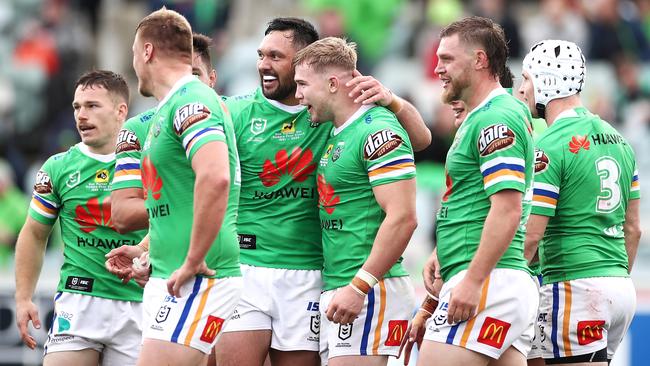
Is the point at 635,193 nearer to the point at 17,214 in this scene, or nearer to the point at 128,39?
the point at 17,214

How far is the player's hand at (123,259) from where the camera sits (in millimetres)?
7070

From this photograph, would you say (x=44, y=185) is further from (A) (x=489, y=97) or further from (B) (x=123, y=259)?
(A) (x=489, y=97)

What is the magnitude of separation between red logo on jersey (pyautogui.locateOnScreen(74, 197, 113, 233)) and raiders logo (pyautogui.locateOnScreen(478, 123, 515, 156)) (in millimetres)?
3070

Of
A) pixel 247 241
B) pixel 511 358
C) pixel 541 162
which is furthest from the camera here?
pixel 247 241

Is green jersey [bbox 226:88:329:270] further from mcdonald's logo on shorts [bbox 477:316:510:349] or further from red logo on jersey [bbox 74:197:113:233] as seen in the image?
mcdonald's logo on shorts [bbox 477:316:510:349]

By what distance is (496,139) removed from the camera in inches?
245

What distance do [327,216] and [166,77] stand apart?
4.52 feet

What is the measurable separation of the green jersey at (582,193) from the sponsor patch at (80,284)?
3211 millimetres

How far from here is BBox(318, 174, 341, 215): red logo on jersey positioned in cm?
714

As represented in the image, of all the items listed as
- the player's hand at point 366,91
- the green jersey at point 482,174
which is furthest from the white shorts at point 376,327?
the player's hand at point 366,91

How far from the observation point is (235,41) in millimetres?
18609

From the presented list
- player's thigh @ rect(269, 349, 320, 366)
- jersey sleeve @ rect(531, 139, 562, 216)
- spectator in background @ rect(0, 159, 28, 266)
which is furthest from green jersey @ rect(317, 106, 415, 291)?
spectator in background @ rect(0, 159, 28, 266)

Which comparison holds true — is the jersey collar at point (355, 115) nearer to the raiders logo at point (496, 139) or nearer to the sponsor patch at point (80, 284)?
the raiders logo at point (496, 139)

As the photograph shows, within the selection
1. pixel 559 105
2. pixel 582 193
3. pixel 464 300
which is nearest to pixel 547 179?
pixel 582 193
